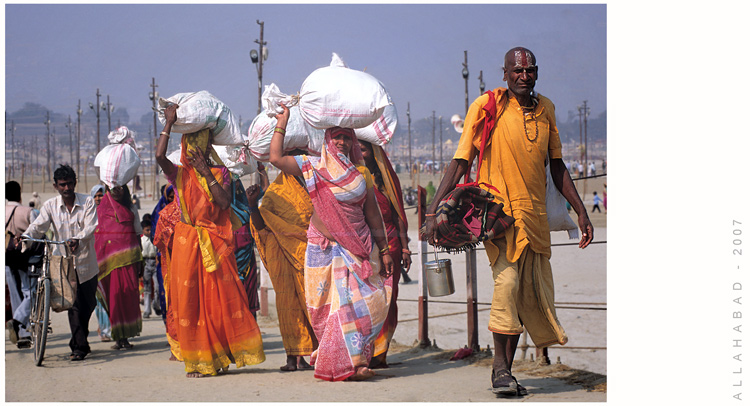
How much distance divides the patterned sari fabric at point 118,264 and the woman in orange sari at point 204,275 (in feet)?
6.53

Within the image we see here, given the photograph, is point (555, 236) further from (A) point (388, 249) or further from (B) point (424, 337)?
(A) point (388, 249)

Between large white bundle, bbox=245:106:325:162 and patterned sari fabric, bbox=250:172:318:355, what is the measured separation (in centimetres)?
27

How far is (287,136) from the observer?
676cm

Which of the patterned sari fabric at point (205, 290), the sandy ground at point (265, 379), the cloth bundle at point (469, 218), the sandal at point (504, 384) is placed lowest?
the sandy ground at point (265, 379)

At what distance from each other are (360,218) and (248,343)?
1.35 m

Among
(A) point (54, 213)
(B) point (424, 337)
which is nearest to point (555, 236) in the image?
(B) point (424, 337)

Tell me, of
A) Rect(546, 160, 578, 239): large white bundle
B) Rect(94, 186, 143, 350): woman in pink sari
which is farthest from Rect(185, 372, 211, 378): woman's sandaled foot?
Rect(546, 160, 578, 239): large white bundle

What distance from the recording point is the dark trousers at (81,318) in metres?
7.52

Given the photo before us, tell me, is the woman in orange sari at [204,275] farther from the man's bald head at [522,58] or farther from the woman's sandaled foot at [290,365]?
the man's bald head at [522,58]

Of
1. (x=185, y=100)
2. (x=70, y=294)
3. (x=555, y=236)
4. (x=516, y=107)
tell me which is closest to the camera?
(x=516, y=107)

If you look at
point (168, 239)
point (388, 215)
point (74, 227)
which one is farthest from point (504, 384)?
point (74, 227)

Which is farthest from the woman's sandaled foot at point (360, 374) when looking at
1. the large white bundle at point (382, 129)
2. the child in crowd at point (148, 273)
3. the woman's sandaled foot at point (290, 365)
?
the child in crowd at point (148, 273)

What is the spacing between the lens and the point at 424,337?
7.66 meters

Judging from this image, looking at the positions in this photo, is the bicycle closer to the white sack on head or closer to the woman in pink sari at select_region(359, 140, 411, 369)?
the white sack on head
